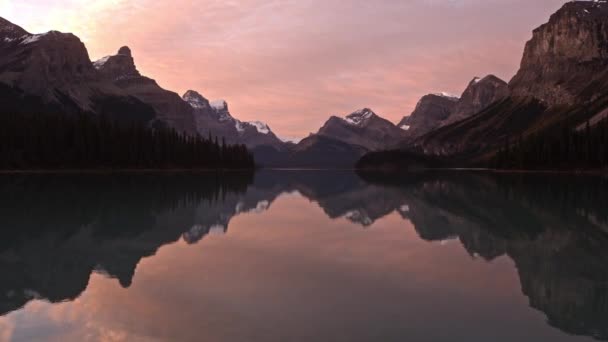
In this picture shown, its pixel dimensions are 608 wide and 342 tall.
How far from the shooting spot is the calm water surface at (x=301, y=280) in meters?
13.7

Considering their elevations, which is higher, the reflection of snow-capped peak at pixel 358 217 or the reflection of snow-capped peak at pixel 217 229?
the reflection of snow-capped peak at pixel 358 217

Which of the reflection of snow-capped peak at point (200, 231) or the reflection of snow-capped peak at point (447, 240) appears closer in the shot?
the reflection of snow-capped peak at point (447, 240)

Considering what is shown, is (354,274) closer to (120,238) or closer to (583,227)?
(120,238)

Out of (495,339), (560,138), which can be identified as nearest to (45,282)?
(495,339)

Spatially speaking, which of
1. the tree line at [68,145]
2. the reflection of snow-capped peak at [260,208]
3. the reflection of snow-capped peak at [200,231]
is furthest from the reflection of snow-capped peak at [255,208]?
the tree line at [68,145]

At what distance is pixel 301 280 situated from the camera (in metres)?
19.5

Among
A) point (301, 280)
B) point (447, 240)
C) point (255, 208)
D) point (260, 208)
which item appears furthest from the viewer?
point (260, 208)

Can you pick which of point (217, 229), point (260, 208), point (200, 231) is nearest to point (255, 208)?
point (260, 208)

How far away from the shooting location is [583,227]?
33906mm

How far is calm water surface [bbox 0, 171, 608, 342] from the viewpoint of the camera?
1367 cm

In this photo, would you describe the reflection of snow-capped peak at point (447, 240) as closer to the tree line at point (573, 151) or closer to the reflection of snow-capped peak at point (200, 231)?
the reflection of snow-capped peak at point (200, 231)

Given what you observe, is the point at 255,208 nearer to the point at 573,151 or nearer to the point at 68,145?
the point at 68,145

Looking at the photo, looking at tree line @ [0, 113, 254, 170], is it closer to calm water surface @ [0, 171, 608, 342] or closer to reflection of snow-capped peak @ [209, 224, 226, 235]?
calm water surface @ [0, 171, 608, 342]

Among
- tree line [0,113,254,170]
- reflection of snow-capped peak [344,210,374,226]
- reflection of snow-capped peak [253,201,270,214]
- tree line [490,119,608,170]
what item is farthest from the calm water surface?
tree line [490,119,608,170]
